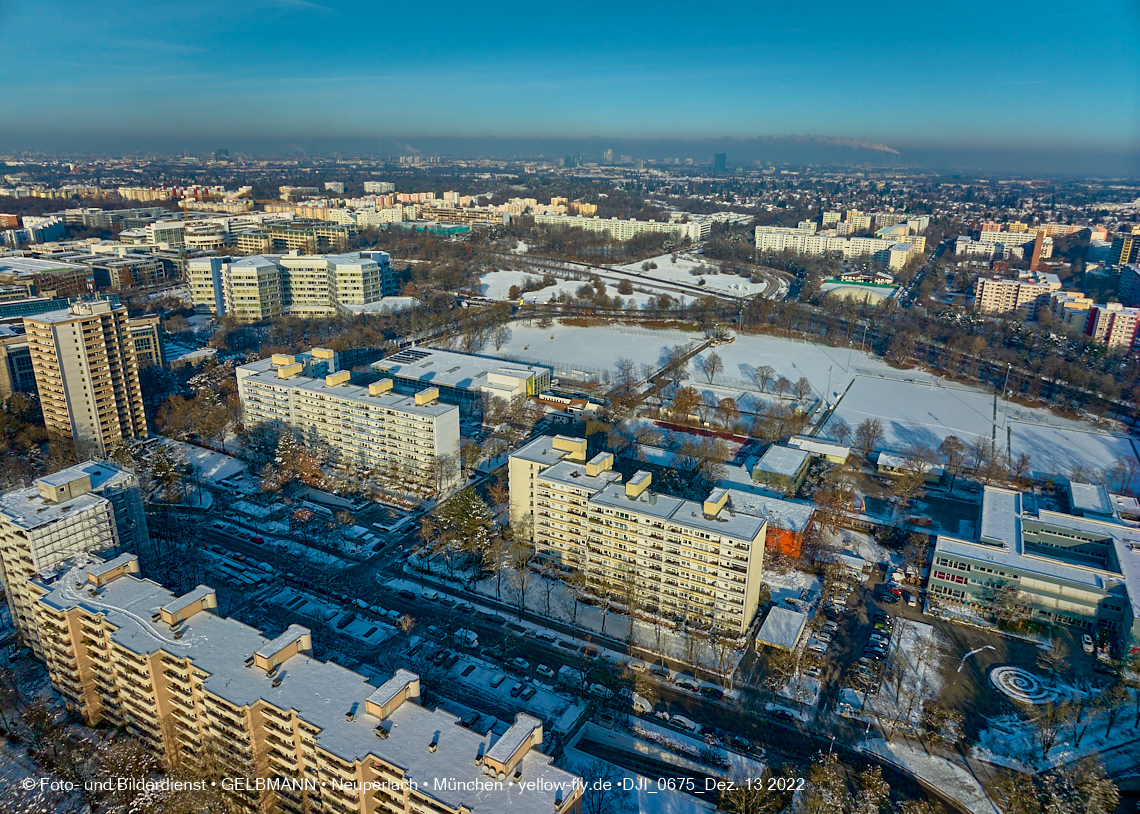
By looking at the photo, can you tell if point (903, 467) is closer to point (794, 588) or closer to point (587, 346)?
point (794, 588)

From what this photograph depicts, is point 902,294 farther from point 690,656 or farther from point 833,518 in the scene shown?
point 690,656

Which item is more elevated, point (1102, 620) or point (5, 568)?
point (5, 568)

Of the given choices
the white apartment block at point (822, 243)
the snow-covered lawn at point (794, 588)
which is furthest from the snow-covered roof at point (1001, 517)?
the white apartment block at point (822, 243)

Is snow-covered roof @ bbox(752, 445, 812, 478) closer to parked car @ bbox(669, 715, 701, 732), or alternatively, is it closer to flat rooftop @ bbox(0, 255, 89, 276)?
parked car @ bbox(669, 715, 701, 732)

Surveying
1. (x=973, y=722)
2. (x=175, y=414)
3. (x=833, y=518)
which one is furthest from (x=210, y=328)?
(x=973, y=722)

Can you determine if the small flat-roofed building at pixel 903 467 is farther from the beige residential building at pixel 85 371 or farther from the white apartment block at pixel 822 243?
the white apartment block at pixel 822 243

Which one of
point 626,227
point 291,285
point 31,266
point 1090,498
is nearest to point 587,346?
point 291,285

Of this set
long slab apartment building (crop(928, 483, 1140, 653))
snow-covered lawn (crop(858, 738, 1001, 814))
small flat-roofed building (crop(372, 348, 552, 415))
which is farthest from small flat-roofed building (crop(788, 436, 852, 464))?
snow-covered lawn (crop(858, 738, 1001, 814))
